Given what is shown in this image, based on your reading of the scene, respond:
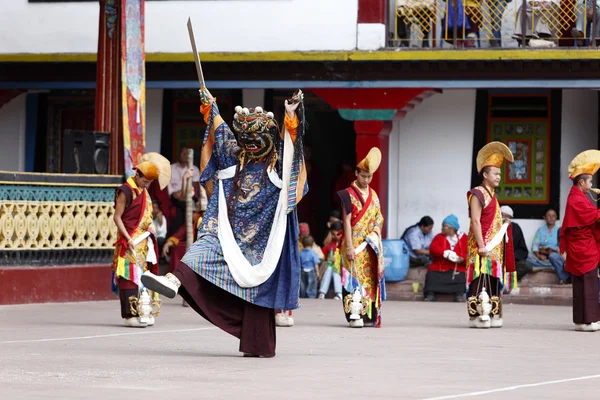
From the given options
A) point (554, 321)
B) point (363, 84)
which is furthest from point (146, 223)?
point (363, 84)

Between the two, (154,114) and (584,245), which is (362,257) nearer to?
(584,245)

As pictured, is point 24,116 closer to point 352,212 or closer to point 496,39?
point 496,39

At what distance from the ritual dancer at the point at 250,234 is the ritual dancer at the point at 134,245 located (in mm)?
3218

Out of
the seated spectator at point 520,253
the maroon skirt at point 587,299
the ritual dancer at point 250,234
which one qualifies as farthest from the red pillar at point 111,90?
the ritual dancer at point 250,234

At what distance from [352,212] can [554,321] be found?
2.99m

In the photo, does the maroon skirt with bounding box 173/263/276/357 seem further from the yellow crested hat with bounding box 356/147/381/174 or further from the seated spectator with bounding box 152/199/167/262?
the seated spectator with bounding box 152/199/167/262

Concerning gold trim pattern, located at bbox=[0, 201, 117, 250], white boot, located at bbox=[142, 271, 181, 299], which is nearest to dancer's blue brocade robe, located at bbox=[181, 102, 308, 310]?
white boot, located at bbox=[142, 271, 181, 299]

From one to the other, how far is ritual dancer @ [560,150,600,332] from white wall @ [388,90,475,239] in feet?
23.3

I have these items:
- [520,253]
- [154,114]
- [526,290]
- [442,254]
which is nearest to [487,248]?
[442,254]

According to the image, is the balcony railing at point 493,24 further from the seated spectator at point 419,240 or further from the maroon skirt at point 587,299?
the maroon skirt at point 587,299

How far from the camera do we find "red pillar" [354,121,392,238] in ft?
66.3

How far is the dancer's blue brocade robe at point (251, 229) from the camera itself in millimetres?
10109

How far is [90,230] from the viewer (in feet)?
57.5

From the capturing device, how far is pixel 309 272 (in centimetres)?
1978
